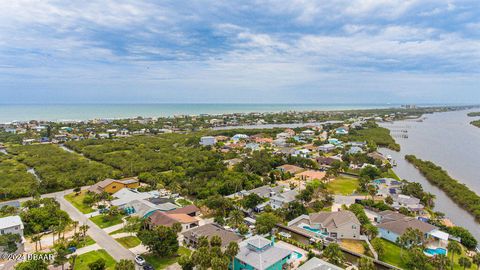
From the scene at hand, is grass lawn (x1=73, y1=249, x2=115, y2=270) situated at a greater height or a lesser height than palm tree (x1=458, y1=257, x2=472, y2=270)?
lesser

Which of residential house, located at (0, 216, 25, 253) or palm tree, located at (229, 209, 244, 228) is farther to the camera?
palm tree, located at (229, 209, 244, 228)

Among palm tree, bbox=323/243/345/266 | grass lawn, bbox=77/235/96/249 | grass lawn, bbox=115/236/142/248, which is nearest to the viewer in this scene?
palm tree, bbox=323/243/345/266

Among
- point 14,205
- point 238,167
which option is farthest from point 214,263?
point 238,167

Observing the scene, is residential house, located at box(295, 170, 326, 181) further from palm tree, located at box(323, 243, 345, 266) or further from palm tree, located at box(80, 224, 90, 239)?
palm tree, located at box(80, 224, 90, 239)

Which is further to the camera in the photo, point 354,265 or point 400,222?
point 400,222

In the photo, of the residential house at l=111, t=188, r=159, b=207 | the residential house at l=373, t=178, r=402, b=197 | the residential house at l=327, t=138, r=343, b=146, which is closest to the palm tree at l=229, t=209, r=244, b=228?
the residential house at l=111, t=188, r=159, b=207

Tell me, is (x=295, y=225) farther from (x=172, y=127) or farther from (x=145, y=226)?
(x=172, y=127)

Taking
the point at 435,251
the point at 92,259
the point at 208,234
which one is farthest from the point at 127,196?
the point at 435,251

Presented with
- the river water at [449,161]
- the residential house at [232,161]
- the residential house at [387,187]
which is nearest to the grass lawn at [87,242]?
the residential house at [232,161]
